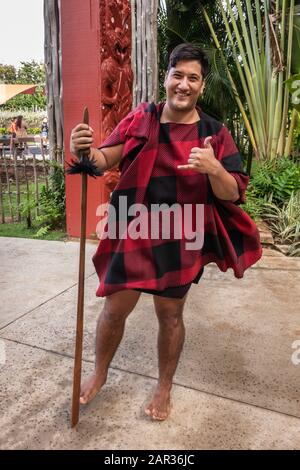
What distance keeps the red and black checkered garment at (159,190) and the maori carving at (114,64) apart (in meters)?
2.81

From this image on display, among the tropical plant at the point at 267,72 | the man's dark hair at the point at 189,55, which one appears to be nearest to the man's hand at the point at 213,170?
the man's dark hair at the point at 189,55

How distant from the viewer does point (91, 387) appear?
6.61 feet

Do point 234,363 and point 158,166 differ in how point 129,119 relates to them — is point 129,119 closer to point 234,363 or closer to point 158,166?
point 158,166

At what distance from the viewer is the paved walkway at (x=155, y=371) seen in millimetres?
1824

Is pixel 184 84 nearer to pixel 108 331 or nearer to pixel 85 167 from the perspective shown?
pixel 85 167

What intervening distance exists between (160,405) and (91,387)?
35cm

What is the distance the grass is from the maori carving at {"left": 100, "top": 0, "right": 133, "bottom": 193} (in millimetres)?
902

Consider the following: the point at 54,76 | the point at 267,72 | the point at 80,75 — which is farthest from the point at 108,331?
the point at 267,72

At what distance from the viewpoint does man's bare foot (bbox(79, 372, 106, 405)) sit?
6.49ft

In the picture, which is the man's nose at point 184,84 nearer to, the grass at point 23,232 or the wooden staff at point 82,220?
the wooden staff at point 82,220

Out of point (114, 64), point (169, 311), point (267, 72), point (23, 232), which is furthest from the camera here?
point (267, 72)

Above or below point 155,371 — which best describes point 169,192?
above

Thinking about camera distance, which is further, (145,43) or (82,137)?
(145,43)

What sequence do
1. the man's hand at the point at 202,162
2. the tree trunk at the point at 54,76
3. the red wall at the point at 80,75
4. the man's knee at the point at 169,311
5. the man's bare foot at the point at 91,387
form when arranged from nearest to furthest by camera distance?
the man's hand at the point at 202,162
the man's knee at the point at 169,311
the man's bare foot at the point at 91,387
the red wall at the point at 80,75
the tree trunk at the point at 54,76
